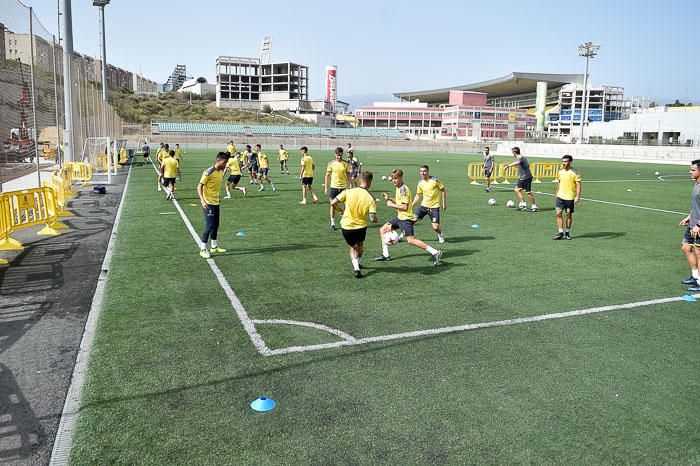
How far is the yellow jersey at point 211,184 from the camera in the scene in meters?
10.6

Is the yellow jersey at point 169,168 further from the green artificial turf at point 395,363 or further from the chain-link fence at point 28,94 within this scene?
the green artificial turf at point 395,363

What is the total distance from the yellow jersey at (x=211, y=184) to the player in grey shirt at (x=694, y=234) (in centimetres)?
840

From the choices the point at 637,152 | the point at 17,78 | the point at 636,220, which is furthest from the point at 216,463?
the point at 637,152

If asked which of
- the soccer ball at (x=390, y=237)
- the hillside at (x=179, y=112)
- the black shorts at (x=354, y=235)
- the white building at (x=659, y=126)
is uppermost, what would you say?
the hillside at (x=179, y=112)

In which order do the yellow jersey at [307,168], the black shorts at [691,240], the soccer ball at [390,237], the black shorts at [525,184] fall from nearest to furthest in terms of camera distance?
the black shorts at [691,240] → the soccer ball at [390,237] → the yellow jersey at [307,168] → the black shorts at [525,184]

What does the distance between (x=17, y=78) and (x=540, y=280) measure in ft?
47.8

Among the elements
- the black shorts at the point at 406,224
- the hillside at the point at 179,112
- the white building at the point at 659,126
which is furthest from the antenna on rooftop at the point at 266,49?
the black shorts at the point at 406,224

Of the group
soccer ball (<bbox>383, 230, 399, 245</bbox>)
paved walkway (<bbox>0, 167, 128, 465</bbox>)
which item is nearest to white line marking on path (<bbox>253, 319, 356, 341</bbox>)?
paved walkway (<bbox>0, 167, 128, 465</bbox>)

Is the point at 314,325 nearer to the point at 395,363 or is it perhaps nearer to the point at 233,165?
the point at 395,363

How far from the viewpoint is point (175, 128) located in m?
85.2

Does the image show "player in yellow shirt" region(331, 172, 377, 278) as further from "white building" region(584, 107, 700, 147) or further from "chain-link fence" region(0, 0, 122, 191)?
"white building" region(584, 107, 700, 147)

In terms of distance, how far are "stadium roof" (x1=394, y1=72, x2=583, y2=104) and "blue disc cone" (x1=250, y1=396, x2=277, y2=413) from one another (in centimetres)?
14545

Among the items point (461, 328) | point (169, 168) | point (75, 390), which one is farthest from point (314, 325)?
point (169, 168)

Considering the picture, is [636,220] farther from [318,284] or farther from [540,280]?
[318,284]
